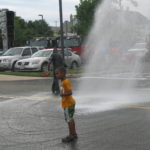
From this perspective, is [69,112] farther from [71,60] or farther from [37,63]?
[71,60]

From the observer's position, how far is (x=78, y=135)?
7688 millimetres

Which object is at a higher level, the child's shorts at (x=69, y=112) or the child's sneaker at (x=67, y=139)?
the child's shorts at (x=69, y=112)

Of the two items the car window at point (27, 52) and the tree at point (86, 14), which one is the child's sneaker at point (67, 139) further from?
the tree at point (86, 14)

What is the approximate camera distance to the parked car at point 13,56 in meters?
27.7

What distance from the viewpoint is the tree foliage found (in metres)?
84.9

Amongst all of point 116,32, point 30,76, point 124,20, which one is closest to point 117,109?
point 124,20

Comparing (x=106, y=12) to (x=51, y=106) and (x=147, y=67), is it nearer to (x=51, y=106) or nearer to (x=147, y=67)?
(x=51, y=106)

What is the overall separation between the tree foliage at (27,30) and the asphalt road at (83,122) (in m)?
63.4

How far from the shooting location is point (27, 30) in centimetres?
9319

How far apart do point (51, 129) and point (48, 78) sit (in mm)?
13139

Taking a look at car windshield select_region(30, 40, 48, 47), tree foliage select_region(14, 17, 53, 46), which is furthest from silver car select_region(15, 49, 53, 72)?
tree foliage select_region(14, 17, 53, 46)

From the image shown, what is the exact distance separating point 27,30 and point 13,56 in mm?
66301

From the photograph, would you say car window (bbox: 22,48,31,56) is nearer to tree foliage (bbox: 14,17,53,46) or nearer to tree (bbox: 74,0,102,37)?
tree (bbox: 74,0,102,37)

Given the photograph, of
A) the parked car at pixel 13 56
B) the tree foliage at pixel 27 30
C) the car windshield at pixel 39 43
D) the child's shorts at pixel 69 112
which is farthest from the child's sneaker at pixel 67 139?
the tree foliage at pixel 27 30
